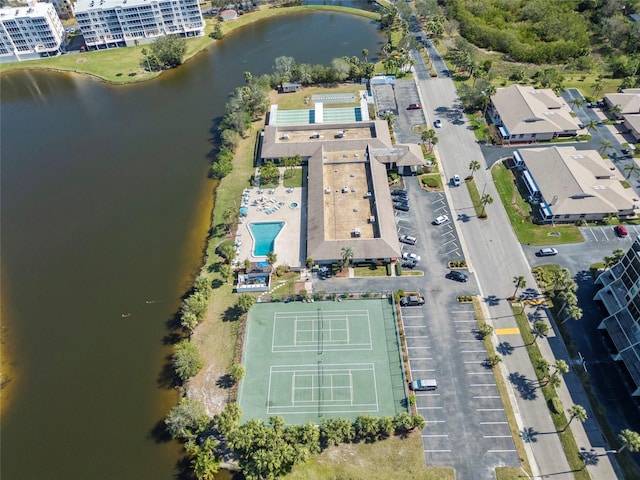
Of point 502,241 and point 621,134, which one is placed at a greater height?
point 621,134

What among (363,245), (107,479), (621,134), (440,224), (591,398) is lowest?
(107,479)

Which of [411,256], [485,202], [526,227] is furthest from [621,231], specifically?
[411,256]

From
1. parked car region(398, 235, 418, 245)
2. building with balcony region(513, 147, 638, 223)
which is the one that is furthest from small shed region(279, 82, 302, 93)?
parked car region(398, 235, 418, 245)

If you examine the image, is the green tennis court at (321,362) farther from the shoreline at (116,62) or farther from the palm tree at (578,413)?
the shoreline at (116,62)

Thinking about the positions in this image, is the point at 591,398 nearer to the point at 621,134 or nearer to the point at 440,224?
the point at 440,224

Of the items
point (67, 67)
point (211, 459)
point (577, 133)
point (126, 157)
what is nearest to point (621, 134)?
point (577, 133)

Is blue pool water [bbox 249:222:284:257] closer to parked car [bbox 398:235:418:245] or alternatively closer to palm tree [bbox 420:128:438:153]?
parked car [bbox 398:235:418:245]
